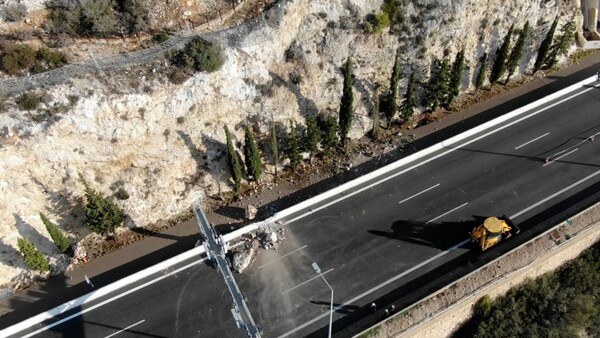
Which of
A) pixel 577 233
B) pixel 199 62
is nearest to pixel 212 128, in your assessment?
pixel 199 62

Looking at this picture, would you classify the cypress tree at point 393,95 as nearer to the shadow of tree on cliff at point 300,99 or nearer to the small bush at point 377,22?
the small bush at point 377,22

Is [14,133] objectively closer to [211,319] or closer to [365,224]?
[211,319]

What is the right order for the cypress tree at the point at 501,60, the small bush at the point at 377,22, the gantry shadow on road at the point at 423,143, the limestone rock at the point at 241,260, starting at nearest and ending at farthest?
1. the limestone rock at the point at 241,260
2. the gantry shadow on road at the point at 423,143
3. the small bush at the point at 377,22
4. the cypress tree at the point at 501,60

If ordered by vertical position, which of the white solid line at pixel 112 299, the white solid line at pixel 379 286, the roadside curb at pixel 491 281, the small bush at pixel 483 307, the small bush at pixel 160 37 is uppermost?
the small bush at pixel 160 37

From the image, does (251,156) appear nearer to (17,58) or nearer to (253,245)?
(253,245)

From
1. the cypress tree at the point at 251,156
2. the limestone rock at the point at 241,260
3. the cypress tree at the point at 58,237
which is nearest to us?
→ the cypress tree at the point at 58,237

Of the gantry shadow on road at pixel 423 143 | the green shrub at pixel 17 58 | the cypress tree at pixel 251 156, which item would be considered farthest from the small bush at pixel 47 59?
the gantry shadow on road at pixel 423 143
